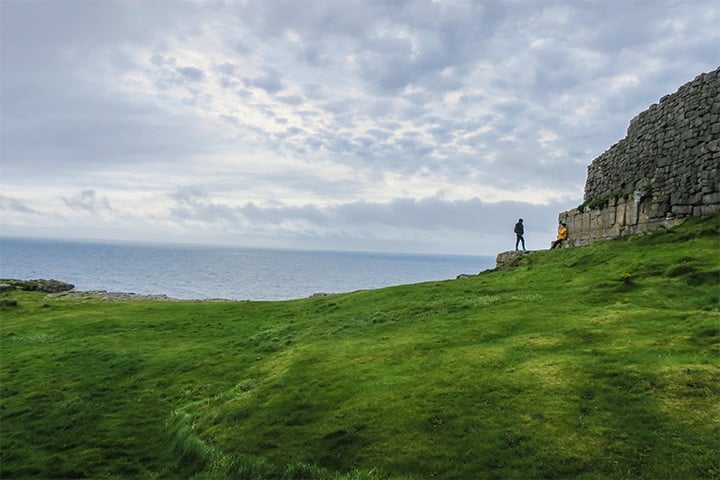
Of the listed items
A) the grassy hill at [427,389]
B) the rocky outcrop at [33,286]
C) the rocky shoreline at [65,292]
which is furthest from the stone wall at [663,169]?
the rocky outcrop at [33,286]

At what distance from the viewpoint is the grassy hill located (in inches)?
397

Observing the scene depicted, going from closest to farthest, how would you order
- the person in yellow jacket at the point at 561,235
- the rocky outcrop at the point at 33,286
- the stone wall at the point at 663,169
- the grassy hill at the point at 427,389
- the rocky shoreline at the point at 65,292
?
A: the grassy hill at the point at 427,389
the stone wall at the point at 663,169
the person in yellow jacket at the point at 561,235
the rocky shoreline at the point at 65,292
the rocky outcrop at the point at 33,286

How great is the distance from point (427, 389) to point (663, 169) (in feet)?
84.8

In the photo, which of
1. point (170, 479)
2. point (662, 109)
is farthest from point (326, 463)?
point (662, 109)

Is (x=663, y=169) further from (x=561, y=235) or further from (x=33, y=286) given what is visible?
(x=33, y=286)

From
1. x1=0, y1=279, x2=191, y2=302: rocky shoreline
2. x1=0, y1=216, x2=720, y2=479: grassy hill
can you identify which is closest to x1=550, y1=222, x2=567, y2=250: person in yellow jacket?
x1=0, y1=216, x2=720, y2=479: grassy hill

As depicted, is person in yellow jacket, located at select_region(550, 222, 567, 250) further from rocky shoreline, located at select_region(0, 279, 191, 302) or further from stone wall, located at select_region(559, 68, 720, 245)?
rocky shoreline, located at select_region(0, 279, 191, 302)

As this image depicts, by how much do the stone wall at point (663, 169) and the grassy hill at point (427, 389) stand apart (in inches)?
99.9

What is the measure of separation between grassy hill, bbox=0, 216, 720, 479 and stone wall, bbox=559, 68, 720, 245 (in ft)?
8.32

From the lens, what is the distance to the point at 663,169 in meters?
29.4

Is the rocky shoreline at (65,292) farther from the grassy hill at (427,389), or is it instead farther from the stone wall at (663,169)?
→ the stone wall at (663,169)

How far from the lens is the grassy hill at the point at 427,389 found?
10094mm

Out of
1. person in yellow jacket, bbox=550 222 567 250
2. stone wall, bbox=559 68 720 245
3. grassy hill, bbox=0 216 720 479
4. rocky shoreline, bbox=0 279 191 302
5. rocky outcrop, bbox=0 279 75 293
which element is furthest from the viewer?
rocky outcrop, bbox=0 279 75 293

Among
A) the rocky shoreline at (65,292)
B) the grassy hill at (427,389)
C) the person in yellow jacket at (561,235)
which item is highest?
the person in yellow jacket at (561,235)
